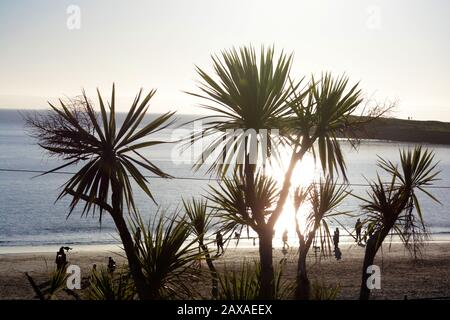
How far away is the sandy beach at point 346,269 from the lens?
2034cm

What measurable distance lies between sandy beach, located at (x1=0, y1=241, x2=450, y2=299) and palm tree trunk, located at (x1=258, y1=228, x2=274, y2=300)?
10189mm

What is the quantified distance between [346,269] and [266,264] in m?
22.3

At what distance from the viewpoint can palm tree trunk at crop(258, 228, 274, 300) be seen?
5410 mm

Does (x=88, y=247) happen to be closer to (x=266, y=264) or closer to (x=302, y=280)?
(x=302, y=280)

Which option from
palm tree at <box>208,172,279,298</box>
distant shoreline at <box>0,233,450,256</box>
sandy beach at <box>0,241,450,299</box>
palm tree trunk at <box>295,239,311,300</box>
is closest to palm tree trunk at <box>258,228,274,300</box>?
palm tree at <box>208,172,279,298</box>

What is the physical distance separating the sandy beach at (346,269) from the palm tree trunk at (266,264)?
1019 cm

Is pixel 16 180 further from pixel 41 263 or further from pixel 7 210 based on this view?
pixel 41 263

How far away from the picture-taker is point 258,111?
19.9 feet

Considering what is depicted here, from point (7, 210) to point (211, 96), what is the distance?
59437mm

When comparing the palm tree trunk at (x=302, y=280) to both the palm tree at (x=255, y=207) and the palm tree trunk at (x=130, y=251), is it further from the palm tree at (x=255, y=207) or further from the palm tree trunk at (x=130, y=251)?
the palm tree trunk at (x=130, y=251)

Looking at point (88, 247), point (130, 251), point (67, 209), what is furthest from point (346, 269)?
point (67, 209)

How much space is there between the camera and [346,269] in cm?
2659
